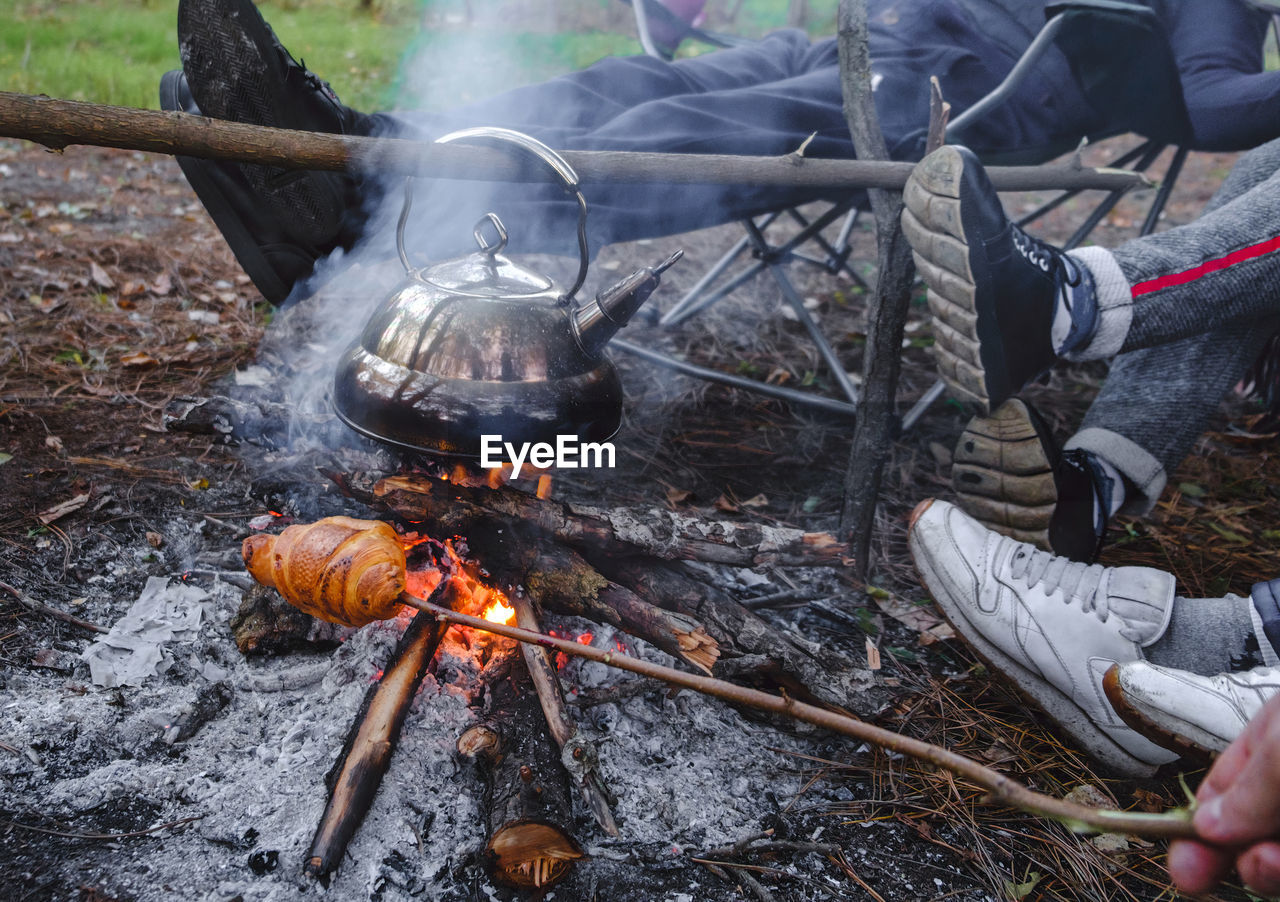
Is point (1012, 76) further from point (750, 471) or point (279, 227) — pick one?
point (279, 227)

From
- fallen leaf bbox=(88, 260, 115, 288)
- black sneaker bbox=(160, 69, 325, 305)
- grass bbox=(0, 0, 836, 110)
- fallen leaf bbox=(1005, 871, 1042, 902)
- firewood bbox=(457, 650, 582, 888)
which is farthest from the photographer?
grass bbox=(0, 0, 836, 110)

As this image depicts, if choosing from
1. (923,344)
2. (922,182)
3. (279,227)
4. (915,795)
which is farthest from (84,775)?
(923,344)

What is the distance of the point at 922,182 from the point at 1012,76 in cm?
86

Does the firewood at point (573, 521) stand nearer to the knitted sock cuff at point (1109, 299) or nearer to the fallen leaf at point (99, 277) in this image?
the knitted sock cuff at point (1109, 299)

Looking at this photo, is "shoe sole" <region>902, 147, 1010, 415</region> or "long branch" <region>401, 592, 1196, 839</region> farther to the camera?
"shoe sole" <region>902, 147, 1010, 415</region>

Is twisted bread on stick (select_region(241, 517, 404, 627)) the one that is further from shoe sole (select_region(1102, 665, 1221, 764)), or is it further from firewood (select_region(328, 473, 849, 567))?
shoe sole (select_region(1102, 665, 1221, 764))

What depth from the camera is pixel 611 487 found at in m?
2.61

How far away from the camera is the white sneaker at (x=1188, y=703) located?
144 centimetres

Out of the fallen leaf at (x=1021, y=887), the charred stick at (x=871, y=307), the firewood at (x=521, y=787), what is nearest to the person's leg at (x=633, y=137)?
the charred stick at (x=871, y=307)

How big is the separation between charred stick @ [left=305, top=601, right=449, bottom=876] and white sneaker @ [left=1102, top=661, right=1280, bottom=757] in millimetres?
1412

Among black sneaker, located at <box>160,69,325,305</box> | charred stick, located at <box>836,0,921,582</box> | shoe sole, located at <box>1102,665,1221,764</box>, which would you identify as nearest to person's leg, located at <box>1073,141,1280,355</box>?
Result: charred stick, located at <box>836,0,921,582</box>

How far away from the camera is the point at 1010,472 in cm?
199

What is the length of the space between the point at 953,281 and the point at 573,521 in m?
1.05

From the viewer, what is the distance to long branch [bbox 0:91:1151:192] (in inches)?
54.2
